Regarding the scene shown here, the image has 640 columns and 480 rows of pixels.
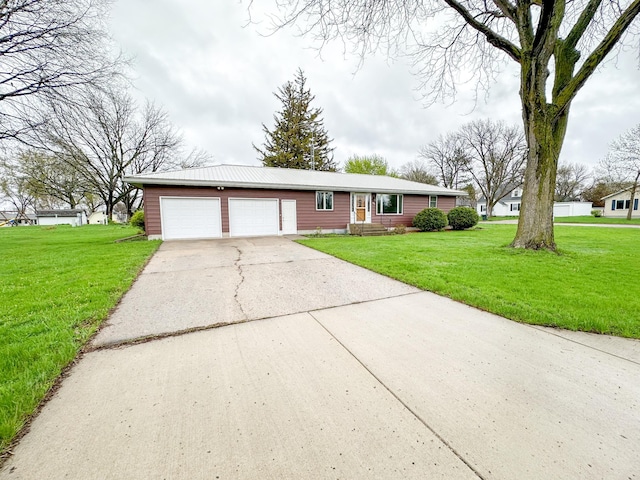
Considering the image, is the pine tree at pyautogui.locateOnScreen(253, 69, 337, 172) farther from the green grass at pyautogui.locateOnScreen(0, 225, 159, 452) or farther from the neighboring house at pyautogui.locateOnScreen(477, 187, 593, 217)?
the neighboring house at pyautogui.locateOnScreen(477, 187, 593, 217)

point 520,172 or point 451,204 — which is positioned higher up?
point 520,172

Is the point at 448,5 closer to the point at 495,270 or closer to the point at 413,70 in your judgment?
the point at 413,70

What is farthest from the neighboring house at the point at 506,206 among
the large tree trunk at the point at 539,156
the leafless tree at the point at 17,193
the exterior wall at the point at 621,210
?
→ the leafless tree at the point at 17,193

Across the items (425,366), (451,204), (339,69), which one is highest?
(339,69)

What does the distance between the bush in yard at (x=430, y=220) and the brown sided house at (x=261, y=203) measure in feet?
3.06

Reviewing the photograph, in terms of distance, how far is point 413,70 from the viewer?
7848 mm

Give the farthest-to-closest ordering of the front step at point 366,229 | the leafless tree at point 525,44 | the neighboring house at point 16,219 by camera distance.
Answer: the neighboring house at point 16,219
the front step at point 366,229
the leafless tree at point 525,44

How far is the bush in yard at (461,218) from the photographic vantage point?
15398 millimetres

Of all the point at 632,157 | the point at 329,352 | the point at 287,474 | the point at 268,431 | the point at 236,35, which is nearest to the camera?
the point at 287,474

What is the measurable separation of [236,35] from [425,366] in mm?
8422

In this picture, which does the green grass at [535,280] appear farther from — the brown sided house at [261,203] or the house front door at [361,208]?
the house front door at [361,208]

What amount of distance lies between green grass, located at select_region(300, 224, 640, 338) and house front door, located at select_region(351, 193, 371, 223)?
6.84 m

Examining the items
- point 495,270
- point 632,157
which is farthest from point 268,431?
point 632,157

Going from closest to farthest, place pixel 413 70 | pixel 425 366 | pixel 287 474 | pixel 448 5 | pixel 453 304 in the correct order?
pixel 287 474 < pixel 425 366 < pixel 453 304 < pixel 448 5 < pixel 413 70
